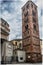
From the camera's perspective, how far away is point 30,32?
313cm

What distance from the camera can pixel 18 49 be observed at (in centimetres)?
328

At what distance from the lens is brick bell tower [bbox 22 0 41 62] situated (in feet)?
10.1

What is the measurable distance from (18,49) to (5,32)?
58cm

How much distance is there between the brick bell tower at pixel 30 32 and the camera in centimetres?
307

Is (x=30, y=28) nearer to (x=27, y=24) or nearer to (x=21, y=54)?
(x=27, y=24)

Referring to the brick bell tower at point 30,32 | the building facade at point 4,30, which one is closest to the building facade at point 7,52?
the building facade at point 4,30

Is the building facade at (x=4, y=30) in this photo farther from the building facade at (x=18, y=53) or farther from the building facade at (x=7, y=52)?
the building facade at (x=18, y=53)

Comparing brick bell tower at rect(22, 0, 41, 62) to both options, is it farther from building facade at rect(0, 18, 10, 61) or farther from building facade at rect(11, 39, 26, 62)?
building facade at rect(0, 18, 10, 61)

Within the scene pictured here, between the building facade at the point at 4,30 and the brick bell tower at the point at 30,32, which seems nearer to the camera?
the building facade at the point at 4,30

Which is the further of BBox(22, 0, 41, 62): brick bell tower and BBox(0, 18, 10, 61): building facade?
BBox(22, 0, 41, 62): brick bell tower

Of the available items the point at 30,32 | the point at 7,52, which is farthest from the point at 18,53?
the point at 30,32

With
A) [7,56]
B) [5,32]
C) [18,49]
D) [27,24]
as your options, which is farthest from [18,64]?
[27,24]

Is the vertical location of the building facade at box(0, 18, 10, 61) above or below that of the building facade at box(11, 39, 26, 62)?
above

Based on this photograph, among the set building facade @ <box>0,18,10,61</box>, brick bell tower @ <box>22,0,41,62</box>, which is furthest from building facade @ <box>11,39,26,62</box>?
building facade @ <box>0,18,10,61</box>
